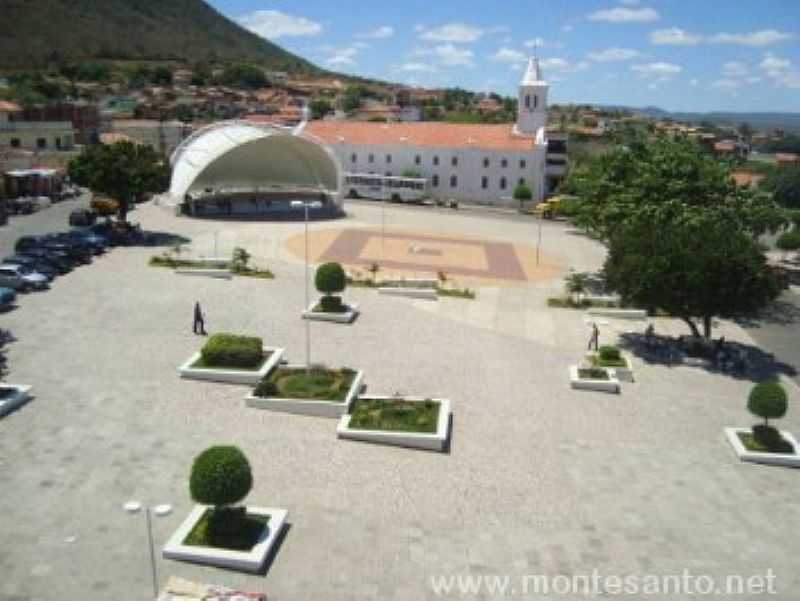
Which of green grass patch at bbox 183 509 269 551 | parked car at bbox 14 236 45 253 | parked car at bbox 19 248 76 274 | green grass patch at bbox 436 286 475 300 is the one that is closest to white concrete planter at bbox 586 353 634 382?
green grass patch at bbox 436 286 475 300

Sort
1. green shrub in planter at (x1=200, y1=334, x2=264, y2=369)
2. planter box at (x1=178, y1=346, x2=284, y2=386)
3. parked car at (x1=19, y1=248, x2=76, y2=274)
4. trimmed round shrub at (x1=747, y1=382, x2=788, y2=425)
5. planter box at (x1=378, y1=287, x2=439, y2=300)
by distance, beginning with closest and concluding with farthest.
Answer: trimmed round shrub at (x1=747, y1=382, x2=788, y2=425) → planter box at (x1=178, y1=346, x2=284, y2=386) → green shrub in planter at (x1=200, y1=334, x2=264, y2=369) → parked car at (x1=19, y1=248, x2=76, y2=274) → planter box at (x1=378, y1=287, x2=439, y2=300)

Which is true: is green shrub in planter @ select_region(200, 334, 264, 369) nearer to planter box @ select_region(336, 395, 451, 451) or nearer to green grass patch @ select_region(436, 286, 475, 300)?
planter box @ select_region(336, 395, 451, 451)

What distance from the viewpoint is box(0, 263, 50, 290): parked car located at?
3191cm

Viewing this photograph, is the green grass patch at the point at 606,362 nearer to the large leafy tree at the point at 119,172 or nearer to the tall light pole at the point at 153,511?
the tall light pole at the point at 153,511

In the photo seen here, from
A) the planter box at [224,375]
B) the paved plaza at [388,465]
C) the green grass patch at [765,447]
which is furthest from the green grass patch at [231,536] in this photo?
the green grass patch at [765,447]

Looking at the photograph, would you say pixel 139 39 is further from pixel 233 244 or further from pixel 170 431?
pixel 170 431

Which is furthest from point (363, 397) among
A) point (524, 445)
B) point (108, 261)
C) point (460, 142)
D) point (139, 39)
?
point (139, 39)

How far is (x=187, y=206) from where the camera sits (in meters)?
54.0

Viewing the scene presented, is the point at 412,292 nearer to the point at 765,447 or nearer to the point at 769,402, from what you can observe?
the point at 769,402

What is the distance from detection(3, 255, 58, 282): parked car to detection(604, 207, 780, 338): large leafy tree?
934 inches

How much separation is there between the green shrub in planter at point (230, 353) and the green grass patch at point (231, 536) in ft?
29.1

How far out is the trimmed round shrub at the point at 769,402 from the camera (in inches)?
808

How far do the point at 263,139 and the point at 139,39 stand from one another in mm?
149595

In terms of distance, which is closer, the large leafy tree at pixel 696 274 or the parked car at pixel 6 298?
the large leafy tree at pixel 696 274
